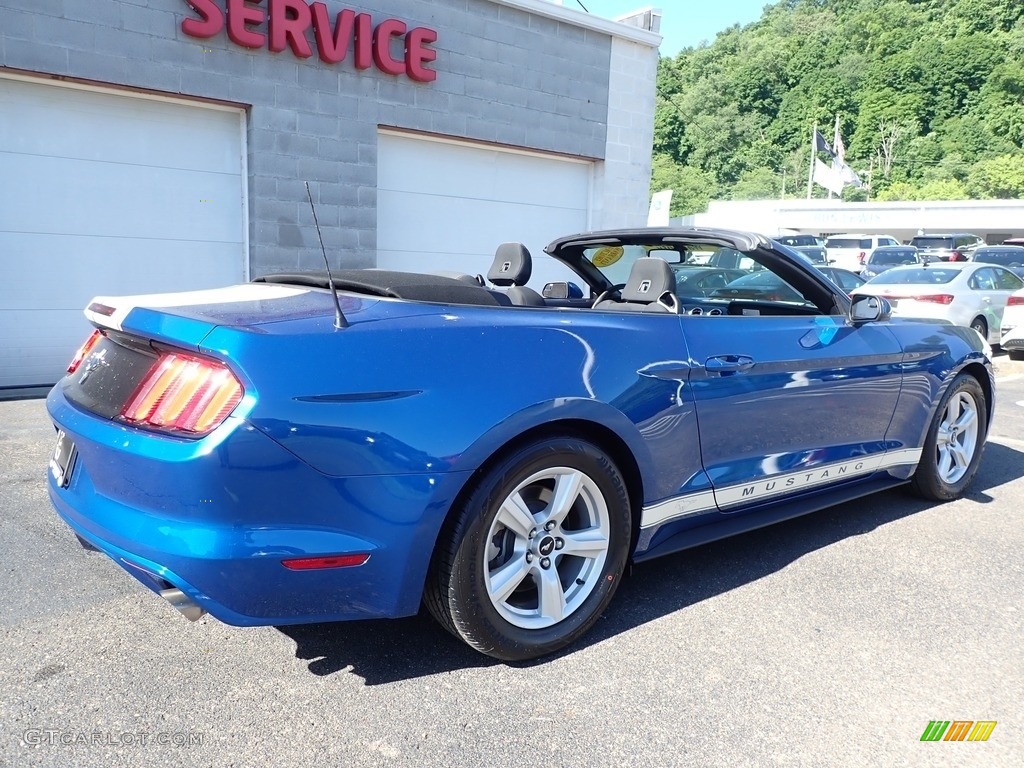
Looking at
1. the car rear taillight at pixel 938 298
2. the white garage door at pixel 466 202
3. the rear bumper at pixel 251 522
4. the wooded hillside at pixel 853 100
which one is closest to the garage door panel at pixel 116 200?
the white garage door at pixel 466 202

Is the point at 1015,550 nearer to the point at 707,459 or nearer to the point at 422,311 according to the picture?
the point at 707,459

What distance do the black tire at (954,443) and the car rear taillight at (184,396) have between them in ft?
12.4

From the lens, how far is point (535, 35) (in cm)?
1091

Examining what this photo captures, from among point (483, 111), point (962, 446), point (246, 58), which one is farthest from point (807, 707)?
point (483, 111)

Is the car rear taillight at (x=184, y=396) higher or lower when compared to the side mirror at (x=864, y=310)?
lower

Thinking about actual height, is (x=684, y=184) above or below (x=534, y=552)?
above

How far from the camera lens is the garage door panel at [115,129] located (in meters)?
7.69

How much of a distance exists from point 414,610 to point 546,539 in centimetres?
50

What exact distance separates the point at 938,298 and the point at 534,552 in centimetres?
1072

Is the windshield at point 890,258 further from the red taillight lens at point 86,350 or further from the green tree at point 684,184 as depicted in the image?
the green tree at point 684,184

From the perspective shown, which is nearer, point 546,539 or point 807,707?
point 807,707

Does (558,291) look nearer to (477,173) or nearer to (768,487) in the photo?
(768,487)

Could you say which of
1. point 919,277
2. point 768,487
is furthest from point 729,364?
point 919,277

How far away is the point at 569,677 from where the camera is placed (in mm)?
2684
